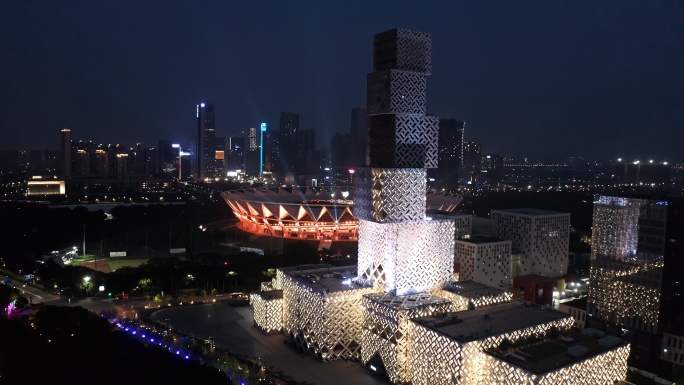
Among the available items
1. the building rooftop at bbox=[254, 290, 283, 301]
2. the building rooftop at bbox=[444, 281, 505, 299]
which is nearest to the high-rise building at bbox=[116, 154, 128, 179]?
the building rooftop at bbox=[254, 290, 283, 301]

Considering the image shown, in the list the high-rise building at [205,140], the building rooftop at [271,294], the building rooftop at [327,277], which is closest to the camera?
the building rooftop at [327,277]

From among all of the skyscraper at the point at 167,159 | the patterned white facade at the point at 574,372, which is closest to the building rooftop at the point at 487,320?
the patterned white facade at the point at 574,372

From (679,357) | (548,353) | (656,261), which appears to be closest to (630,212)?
(656,261)

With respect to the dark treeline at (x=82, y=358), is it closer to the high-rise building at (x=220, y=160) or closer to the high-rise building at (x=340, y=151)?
the high-rise building at (x=340, y=151)

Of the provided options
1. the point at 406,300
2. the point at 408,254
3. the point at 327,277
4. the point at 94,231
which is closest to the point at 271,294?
the point at 327,277

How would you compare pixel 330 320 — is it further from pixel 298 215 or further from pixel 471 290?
pixel 298 215

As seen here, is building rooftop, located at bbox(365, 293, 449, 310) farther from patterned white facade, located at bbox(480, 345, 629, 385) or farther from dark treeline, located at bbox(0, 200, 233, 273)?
dark treeline, located at bbox(0, 200, 233, 273)
